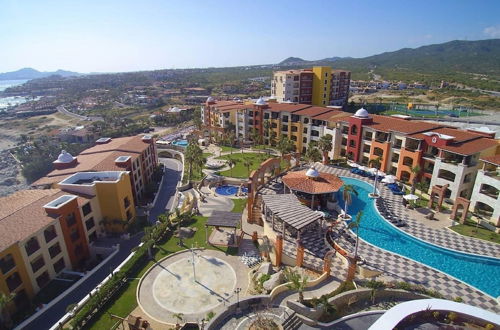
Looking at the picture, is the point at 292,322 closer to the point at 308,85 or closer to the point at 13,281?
the point at 13,281

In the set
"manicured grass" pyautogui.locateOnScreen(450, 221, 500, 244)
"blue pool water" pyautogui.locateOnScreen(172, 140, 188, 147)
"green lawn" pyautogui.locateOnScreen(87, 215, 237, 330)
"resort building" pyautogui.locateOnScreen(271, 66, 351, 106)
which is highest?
"resort building" pyautogui.locateOnScreen(271, 66, 351, 106)

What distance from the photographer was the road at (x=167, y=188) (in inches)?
2281

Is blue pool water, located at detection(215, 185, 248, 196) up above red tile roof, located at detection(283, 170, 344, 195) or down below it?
below

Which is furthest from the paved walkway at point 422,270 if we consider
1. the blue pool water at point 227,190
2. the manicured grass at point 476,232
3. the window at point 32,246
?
the window at point 32,246

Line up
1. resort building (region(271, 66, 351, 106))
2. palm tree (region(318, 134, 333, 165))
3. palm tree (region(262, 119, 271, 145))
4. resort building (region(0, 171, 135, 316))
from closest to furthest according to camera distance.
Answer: resort building (region(0, 171, 135, 316)), palm tree (region(318, 134, 333, 165)), palm tree (region(262, 119, 271, 145)), resort building (region(271, 66, 351, 106))

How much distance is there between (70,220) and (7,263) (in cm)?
914

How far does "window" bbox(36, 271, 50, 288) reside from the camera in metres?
36.7

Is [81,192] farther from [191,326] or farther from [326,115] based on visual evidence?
[326,115]

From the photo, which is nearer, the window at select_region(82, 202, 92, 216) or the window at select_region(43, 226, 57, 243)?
the window at select_region(43, 226, 57, 243)

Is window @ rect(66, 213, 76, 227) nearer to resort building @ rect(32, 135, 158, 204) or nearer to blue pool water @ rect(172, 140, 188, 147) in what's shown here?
resort building @ rect(32, 135, 158, 204)

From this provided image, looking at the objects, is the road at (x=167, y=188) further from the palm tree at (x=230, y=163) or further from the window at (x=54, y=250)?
the window at (x=54, y=250)

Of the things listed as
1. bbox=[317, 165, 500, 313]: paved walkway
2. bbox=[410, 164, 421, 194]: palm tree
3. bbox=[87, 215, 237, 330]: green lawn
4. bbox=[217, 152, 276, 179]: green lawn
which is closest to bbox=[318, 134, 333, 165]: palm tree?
bbox=[217, 152, 276, 179]: green lawn

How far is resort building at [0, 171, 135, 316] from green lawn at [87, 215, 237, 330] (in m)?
10.7

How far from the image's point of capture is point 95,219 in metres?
46.5
